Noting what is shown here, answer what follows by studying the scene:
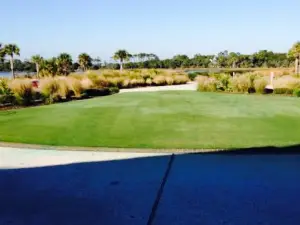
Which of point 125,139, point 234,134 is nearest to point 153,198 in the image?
point 125,139

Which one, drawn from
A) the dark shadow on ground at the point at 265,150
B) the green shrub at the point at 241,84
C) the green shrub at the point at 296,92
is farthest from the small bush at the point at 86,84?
the dark shadow on ground at the point at 265,150

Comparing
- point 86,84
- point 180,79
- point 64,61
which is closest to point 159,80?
point 180,79

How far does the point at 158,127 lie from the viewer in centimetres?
1056

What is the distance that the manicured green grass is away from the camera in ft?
28.5

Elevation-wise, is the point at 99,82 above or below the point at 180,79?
above

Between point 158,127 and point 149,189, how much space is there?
531 cm

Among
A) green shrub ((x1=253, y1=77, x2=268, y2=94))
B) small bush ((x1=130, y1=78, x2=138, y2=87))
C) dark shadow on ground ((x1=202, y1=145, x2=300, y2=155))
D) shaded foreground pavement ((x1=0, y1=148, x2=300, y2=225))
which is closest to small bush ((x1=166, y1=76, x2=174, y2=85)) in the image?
small bush ((x1=130, y1=78, x2=138, y2=87))

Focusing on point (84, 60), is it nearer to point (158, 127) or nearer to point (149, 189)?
point (158, 127)

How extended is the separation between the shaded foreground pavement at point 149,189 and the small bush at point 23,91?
10.6 metres

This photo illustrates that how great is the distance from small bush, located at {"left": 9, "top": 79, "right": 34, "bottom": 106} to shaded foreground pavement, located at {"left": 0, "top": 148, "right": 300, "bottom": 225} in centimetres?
1063

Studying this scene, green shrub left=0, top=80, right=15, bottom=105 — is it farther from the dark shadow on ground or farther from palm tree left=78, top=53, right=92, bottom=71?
palm tree left=78, top=53, right=92, bottom=71

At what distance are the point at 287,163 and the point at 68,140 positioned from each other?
516 cm

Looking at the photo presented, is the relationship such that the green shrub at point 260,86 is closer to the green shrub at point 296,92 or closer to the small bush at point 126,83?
the green shrub at point 296,92

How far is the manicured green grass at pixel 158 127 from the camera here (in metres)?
8.67
